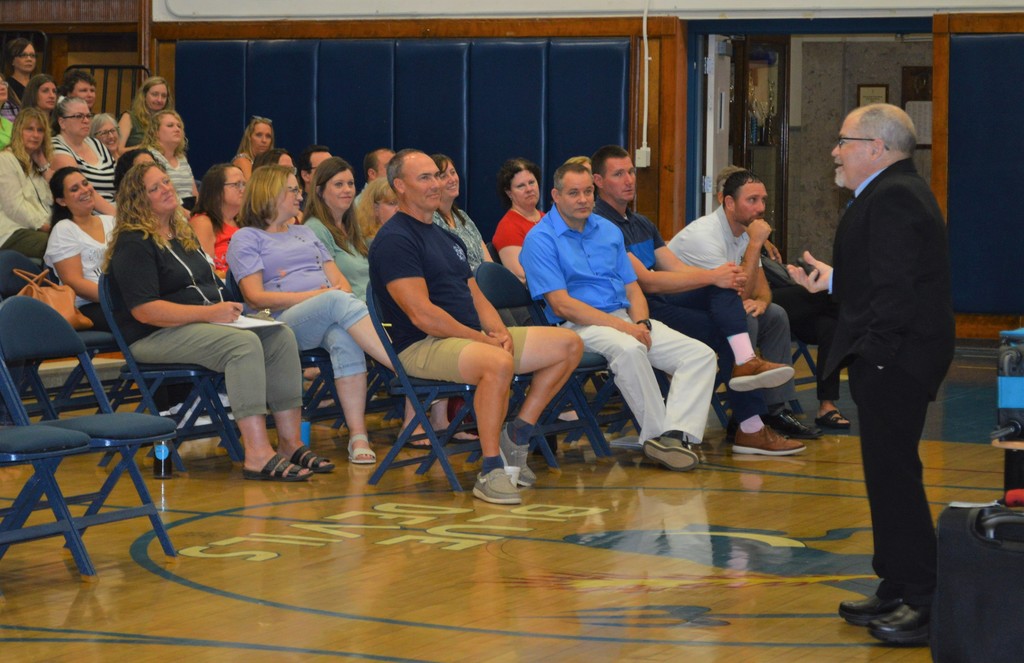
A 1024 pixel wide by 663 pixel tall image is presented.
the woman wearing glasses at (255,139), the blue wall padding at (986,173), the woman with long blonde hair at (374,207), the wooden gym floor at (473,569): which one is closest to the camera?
the wooden gym floor at (473,569)

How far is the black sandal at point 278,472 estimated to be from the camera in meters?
6.00

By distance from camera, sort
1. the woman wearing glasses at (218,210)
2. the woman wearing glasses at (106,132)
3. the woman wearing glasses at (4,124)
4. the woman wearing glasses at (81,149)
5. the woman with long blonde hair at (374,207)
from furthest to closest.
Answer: the woman wearing glasses at (106,132), the woman wearing glasses at (4,124), the woman wearing glasses at (81,149), the woman with long blonde hair at (374,207), the woman wearing glasses at (218,210)

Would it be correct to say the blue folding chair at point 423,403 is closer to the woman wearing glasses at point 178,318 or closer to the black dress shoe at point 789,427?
the woman wearing glasses at point 178,318

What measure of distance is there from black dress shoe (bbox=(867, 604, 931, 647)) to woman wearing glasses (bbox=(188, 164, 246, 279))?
165 inches

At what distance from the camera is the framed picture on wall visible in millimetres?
14211

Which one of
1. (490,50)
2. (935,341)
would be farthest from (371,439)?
(490,50)

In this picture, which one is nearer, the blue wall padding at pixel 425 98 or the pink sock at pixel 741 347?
the pink sock at pixel 741 347

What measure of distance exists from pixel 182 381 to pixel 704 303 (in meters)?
2.46

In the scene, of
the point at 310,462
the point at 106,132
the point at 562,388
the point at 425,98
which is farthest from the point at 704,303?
the point at 425,98

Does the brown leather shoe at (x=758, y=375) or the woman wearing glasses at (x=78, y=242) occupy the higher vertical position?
the woman wearing glasses at (x=78, y=242)

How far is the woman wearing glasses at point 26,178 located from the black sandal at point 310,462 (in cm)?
237

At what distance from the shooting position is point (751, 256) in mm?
7152

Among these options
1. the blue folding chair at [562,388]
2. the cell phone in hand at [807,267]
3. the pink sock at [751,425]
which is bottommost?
the pink sock at [751,425]

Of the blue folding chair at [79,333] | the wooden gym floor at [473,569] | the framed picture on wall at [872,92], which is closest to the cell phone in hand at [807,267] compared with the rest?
the wooden gym floor at [473,569]
